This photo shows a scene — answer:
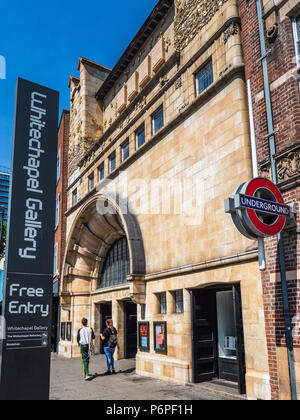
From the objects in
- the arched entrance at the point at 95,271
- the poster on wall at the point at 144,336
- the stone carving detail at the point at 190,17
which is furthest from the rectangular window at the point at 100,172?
the poster on wall at the point at 144,336

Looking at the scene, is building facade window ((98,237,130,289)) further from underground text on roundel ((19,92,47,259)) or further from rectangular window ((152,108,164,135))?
underground text on roundel ((19,92,47,259))

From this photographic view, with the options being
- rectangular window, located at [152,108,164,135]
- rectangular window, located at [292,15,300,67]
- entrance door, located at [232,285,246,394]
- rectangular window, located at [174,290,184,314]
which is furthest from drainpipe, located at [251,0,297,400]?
rectangular window, located at [152,108,164,135]

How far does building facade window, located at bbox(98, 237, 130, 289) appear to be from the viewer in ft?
63.0

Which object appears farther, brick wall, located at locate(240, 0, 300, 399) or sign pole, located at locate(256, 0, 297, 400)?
brick wall, located at locate(240, 0, 300, 399)

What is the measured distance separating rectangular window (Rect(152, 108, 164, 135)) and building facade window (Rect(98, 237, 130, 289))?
252 inches

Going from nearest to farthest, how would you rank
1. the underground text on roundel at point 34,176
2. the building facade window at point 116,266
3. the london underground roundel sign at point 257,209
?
the underground text on roundel at point 34,176
the london underground roundel sign at point 257,209
the building facade window at point 116,266

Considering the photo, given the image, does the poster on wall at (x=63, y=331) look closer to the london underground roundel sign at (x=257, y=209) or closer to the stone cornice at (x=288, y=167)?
the london underground roundel sign at (x=257, y=209)

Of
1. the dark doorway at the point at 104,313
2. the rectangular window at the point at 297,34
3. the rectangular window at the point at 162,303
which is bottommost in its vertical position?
the dark doorway at the point at 104,313

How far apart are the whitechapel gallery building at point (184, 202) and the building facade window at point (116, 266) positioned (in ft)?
0.41

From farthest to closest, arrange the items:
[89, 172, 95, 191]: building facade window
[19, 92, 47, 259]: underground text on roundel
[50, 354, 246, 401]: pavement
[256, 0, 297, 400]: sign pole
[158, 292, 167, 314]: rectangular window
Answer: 1. [89, 172, 95, 191]: building facade window
2. [158, 292, 167, 314]: rectangular window
3. [50, 354, 246, 401]: pavement
4. [256, 0, 297, 400]: sign pole
5. [19, 92, 47, 259]: underground text on roundel

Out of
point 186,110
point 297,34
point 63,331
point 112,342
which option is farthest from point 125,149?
point 63,331

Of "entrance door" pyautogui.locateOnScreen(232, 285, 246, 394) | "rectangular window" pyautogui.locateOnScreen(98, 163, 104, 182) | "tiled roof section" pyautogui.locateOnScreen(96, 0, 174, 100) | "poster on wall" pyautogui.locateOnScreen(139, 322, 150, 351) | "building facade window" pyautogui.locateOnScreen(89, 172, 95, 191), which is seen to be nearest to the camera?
"entrance door" pyautogui.locateOnScreen(232, 285, 246, 394)

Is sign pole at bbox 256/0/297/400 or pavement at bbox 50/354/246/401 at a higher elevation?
sign pole at bbox 256/0/297/400

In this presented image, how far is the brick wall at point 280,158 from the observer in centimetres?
811
